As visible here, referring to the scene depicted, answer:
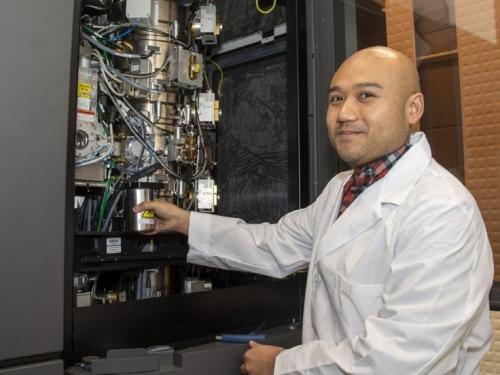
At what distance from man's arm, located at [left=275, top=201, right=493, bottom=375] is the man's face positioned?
0.70 ft

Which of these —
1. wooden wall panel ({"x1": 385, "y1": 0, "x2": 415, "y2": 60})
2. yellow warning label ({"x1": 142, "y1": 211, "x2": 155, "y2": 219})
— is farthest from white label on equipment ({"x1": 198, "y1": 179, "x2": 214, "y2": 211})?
wooden wall panel ({"x1": 385, "y1": 0, "x2": 415, "y2": 60})

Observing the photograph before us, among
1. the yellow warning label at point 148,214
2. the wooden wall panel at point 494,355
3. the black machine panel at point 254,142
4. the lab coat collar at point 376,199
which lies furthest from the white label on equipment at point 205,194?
the wooden wall panel at point 494,355

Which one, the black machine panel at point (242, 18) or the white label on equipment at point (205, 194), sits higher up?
the black machine panel at point (242, 18)

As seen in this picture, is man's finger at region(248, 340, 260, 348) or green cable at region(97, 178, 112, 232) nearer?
man's finger at region(248, 340, 260, 348)

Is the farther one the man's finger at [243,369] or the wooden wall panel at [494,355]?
the wooden wall panel at [494,355]

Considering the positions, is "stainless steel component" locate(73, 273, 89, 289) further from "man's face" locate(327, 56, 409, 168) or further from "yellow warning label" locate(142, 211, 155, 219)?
"man's face" locate(327, 56, 409, 168)

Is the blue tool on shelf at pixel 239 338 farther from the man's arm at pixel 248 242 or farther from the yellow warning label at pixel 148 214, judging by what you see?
the yellow warning label at pixel 148 214

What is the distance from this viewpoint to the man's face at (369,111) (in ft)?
3.58

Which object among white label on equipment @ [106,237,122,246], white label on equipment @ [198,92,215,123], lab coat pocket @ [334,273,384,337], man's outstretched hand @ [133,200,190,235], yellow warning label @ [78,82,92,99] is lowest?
lab coat pocket @ [334,273,384,337]

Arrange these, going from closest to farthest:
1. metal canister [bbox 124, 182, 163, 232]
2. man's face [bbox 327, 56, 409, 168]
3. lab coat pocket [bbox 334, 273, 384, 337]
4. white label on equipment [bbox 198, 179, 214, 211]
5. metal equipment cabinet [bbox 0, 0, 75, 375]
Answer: metal equipment cabinet [bbox 0, 0, 75, 375] → lab coat pocket [bbox 334, 273, 384, 337] → man's face [bbox 327, 56, 409, 168] → metal canister [bbox 124, 182, 163, 232] → white label on equipment [bbox 198, 179, 214, 211]

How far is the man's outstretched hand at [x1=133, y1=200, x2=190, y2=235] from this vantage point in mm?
1229

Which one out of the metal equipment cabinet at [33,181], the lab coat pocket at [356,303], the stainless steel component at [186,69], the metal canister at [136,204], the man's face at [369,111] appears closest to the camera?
the metal equipment cabinet at [33,181]

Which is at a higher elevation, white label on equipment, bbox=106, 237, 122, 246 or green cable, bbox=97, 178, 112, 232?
green cable, bbox=97, 178, 112, 232

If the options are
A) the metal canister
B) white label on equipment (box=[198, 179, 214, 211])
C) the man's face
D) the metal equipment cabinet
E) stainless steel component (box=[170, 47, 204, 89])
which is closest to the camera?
the metal equipment cabinet
